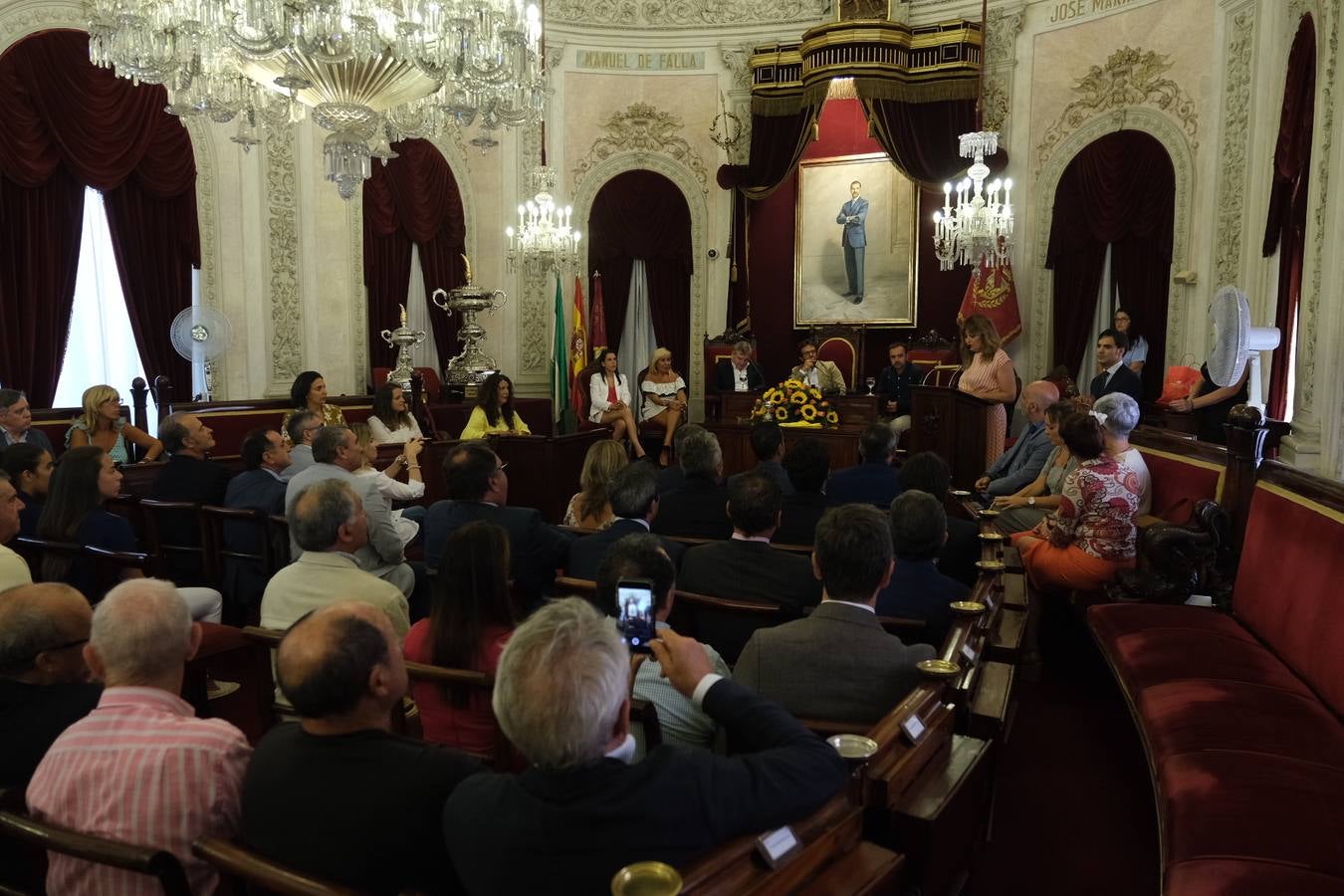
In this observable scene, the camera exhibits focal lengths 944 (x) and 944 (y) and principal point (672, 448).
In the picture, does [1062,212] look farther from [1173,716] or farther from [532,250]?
[1173,716]

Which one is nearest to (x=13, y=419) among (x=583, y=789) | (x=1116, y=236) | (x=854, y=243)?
(x=583, y=789)

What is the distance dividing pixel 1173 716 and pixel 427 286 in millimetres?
8736

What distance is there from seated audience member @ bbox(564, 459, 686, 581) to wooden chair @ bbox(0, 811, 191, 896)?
6.38 feet

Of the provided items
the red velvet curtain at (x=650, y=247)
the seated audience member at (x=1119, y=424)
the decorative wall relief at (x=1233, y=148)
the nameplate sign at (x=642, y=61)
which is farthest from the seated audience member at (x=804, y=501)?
the nameplate sign at (x=642, y=61)

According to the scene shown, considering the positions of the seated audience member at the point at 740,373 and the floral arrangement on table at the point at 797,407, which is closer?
the floral arrangement on table at the point at 797,407

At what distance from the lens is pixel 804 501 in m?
3.78

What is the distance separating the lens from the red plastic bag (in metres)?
6.58

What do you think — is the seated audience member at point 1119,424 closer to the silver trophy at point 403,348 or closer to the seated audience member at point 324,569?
the seated audience member at point 324,569

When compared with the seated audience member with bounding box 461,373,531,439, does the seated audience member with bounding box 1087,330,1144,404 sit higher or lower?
higher

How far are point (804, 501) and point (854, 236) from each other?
23.2ft

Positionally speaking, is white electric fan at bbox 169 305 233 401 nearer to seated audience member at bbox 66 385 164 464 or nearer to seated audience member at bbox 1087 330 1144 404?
seated audience member at bbox 66 385 164 464

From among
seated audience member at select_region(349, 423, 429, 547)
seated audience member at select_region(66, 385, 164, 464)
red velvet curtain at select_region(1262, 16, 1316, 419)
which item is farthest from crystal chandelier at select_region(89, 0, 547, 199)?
red velvet curtain at select_region(1262, 16, 1316, 419)

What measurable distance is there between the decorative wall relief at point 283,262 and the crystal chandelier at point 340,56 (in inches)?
140

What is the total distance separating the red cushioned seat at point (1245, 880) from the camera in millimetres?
1687
